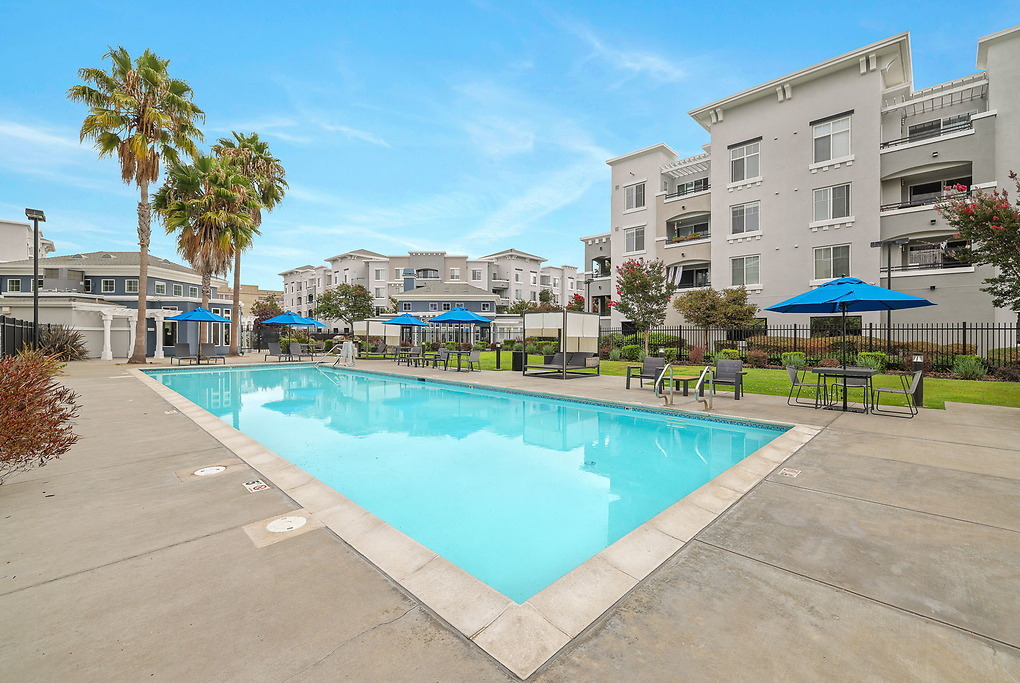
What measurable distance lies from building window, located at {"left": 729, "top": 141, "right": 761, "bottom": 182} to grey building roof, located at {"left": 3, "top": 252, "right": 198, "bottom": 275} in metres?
41.5

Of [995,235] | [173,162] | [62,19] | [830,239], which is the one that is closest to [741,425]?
[995,235]

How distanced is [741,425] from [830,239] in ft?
69.1

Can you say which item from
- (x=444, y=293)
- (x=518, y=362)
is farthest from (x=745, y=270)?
(x=444, y=293)

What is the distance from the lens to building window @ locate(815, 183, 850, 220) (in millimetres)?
23156

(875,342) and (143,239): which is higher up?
(143,239)

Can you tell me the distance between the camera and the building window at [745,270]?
2594 cm

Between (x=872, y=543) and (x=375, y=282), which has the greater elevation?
(x=375, y=282)

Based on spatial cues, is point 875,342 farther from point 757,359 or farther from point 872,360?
point 757,359

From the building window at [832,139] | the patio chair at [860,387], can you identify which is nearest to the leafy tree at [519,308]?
the building window at [832,139]

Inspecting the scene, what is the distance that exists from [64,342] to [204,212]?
9984mm

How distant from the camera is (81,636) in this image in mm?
2154

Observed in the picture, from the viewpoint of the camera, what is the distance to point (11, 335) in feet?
57.5

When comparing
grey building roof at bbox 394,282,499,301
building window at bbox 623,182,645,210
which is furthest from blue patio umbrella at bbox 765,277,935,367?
grey building roof at bbox 394,282,499,301

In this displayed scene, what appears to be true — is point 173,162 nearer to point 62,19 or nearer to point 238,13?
point 62,19
